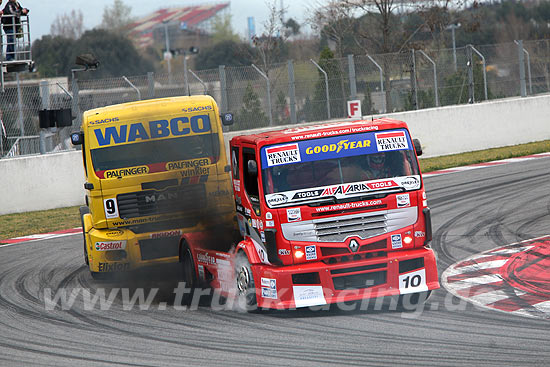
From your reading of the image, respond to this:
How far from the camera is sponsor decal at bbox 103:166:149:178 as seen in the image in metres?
11.6

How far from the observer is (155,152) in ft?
38.6

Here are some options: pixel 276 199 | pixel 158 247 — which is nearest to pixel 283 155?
pixel 276 199

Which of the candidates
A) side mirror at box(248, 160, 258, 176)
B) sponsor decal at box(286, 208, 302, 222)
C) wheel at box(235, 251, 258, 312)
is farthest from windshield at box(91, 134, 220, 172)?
sponsor decal at box(286, 208, 302, 222)

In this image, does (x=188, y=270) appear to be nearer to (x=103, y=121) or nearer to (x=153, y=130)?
(x=153, y=130)

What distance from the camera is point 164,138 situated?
38.9 feet

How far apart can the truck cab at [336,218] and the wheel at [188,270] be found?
5.26ft

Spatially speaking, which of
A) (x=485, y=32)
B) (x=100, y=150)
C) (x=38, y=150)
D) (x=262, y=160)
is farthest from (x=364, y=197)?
(x=485, y=32)

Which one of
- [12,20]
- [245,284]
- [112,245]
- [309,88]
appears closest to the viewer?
[245,284]

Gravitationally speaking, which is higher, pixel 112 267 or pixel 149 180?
pixel 149 180

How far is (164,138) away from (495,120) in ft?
49.0

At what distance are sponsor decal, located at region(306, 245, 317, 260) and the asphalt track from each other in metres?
0.69

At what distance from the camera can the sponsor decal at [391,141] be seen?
9061mm

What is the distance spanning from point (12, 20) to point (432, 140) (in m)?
13.1

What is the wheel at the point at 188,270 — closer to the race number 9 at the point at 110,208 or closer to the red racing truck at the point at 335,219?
the race number 9 at the point at 110,208
